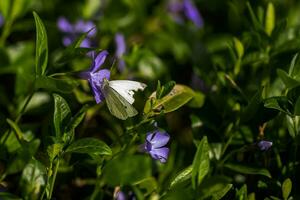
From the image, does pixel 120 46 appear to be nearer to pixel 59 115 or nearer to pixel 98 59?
pixel 98 59

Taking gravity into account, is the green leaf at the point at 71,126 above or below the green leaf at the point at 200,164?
above

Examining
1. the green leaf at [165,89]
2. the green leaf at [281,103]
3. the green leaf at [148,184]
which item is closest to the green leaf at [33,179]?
the green leaf at [148,184]

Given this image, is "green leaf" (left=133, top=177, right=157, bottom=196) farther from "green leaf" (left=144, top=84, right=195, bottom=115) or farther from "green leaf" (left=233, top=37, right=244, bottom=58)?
"green leaf" (left=233, top=37, right=244, bottom=58)

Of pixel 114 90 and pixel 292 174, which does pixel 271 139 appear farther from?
pixel 114 90

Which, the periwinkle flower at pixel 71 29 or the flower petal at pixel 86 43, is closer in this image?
the flower petal at pixel 86 43

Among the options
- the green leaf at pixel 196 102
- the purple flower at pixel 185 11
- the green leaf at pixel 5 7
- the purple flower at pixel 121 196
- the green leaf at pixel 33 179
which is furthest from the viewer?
the purple flower at pixel 185 11

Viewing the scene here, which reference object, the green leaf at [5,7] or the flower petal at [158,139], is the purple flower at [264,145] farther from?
the green leaf at [5,7]

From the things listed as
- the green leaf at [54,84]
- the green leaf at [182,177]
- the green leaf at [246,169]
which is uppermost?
the green leaf at [54,84]
